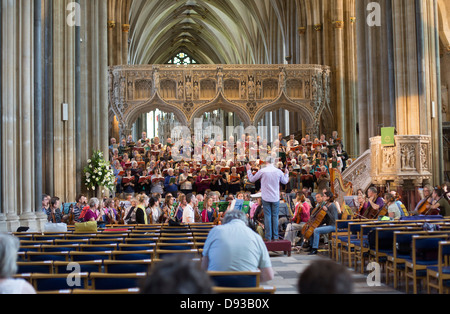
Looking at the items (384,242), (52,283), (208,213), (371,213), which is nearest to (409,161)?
(371,213)

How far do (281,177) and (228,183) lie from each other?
32.5 feet

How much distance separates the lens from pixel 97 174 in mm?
17750

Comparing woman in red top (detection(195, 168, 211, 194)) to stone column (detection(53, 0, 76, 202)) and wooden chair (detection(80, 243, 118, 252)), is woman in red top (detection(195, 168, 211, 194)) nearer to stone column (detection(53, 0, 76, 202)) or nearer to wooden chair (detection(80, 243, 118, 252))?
stone column (detection(53, 0, 76, 202))

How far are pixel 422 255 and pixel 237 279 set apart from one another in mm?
3603

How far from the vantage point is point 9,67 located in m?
11.4

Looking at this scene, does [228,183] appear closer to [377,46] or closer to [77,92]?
[77,92]

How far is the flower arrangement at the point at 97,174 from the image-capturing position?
17625mm

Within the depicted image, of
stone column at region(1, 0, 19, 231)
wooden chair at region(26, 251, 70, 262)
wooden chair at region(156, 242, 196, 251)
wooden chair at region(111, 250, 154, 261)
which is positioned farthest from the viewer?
stone column at region(1, 0, 19, 231)

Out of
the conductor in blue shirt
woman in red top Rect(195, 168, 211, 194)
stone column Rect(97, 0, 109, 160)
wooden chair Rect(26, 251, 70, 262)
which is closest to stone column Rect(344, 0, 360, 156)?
woman in red top Rect(195, 168, 211, 194)

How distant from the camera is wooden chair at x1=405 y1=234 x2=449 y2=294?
21.3 feet

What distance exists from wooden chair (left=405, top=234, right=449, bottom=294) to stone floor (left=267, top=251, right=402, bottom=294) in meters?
0.45

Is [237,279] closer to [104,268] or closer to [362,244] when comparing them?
[104,268]
